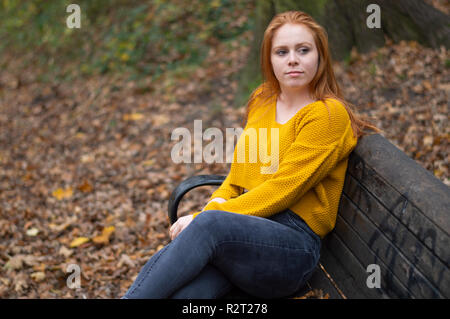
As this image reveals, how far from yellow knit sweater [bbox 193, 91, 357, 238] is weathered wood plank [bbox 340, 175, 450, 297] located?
0.12 metres

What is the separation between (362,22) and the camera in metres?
5.46

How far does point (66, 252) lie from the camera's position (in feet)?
14.1

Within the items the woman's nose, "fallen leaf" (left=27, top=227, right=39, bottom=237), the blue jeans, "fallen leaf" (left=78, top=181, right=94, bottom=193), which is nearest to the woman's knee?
the blue jeans

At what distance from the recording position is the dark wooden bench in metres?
1.79

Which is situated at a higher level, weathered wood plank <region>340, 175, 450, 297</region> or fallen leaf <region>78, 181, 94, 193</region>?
weathered wood plank <region>340, 175, 450, 297</region>

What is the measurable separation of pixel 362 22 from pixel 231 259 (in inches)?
162

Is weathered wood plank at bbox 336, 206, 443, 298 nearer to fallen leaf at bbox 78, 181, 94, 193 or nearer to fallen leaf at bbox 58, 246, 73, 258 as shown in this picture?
fallen leaf at bbox 58, 246, 73, 258

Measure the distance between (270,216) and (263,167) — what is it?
295 mm

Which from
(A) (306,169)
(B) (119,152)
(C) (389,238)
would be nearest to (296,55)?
(A) (306,169)

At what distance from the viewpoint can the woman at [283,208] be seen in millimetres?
2271

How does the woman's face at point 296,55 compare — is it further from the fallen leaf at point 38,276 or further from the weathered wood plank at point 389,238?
the fallen leaf at point 38,276

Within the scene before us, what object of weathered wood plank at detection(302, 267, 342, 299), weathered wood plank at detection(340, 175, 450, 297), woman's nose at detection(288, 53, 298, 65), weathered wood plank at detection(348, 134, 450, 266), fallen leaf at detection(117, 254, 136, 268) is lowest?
fallen leaf at detection(117, 254, 136, 268)

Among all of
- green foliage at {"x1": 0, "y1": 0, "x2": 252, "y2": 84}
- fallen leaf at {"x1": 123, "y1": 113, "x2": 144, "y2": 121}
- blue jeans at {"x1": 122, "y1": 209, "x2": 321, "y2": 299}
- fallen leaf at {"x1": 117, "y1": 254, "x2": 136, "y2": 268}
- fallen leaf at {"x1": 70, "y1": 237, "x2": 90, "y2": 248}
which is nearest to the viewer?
blue jeans at {"x1": 122, "y1": 209, "x2": 321, "y2": 299}
